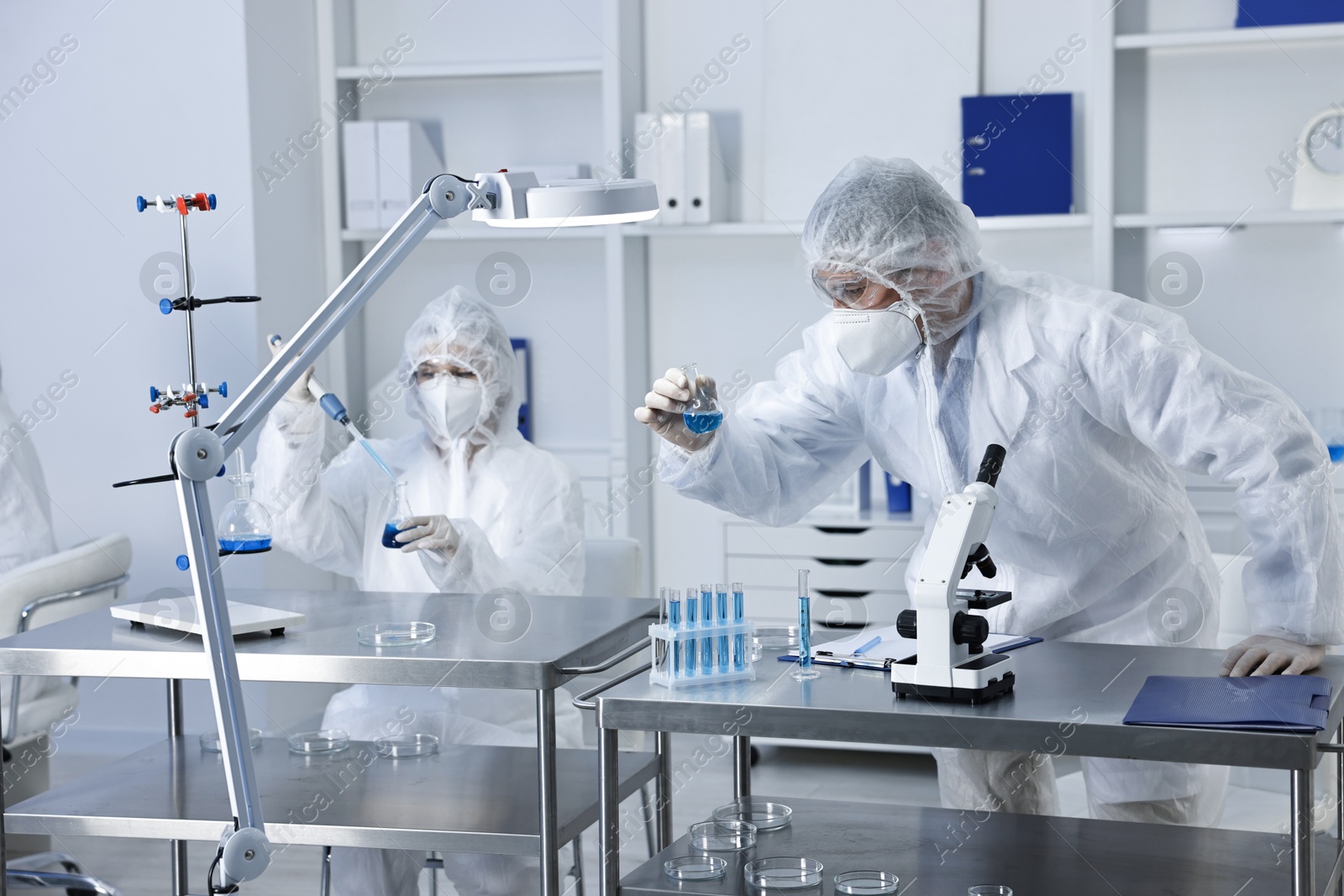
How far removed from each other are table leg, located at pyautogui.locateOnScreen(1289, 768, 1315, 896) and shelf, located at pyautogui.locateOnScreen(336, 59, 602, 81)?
3.15 metres

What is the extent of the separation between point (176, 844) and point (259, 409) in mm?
1301

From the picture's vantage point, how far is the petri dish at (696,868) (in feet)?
5.65

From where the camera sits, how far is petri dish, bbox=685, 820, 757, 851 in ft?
5.92

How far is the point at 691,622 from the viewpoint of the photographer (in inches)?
67.5

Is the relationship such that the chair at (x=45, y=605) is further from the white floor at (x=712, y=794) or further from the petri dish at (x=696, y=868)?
the petri dish at (x=696, y=868)

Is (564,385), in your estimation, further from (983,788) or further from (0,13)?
(983,788)

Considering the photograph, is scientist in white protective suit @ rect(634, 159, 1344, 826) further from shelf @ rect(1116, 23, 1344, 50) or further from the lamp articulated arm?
shelf @ rect(1116, 23, 1344, 50)

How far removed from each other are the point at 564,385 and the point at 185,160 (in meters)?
1.30

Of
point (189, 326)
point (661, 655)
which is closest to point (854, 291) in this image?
point (661, 655)

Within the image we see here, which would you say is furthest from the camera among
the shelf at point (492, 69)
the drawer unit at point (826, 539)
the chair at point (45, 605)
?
the shelf at point (492, 69)

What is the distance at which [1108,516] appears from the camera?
203 cm

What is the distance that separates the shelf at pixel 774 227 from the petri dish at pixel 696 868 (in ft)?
7.50

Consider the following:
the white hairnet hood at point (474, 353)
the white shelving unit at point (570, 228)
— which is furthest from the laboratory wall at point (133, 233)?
the white hairnet hood at point (474, 353)

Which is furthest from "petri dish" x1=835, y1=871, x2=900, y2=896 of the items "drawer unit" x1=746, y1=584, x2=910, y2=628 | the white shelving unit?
the white shelving unit
